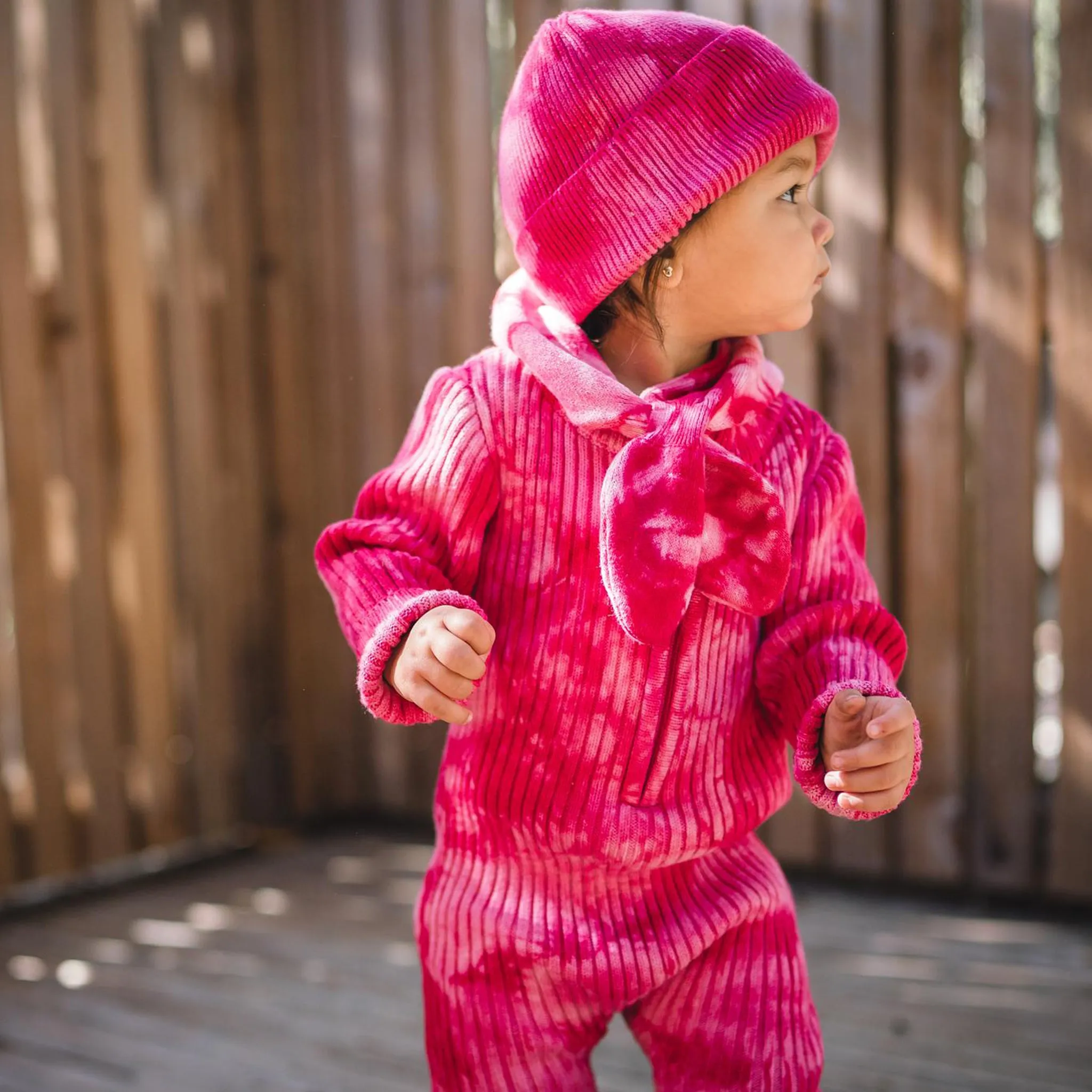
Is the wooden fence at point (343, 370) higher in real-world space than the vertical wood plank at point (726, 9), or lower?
lower

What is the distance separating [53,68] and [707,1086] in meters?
2.60

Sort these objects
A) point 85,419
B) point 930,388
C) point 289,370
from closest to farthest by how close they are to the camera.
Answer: point 930,388 < point 85,419 < point 289,370

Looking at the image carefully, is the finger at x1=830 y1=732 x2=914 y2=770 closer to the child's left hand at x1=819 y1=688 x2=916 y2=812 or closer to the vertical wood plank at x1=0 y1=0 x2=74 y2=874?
the child's left hand at x1=819 y1=688 x2=916 y2=812

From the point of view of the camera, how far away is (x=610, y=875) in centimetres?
121

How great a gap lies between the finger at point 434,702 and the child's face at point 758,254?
483 mm

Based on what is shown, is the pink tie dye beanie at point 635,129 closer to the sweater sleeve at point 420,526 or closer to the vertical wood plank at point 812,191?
the sweater sleeve at point 420,526

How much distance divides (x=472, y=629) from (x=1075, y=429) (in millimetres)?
1768

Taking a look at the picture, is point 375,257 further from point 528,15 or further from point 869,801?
point 869,801

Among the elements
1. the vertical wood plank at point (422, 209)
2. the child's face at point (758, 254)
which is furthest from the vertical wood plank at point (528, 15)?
the child's face at point (758, 254)

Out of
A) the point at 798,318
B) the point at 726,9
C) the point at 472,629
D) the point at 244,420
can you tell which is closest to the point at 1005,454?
the point at 726,9

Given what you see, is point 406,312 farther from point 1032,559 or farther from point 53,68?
point 1032,559

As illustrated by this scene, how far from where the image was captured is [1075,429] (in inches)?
95.0

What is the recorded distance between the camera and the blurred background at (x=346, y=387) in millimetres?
2484

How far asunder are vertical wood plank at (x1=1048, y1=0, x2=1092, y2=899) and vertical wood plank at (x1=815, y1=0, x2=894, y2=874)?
0.35 meters
